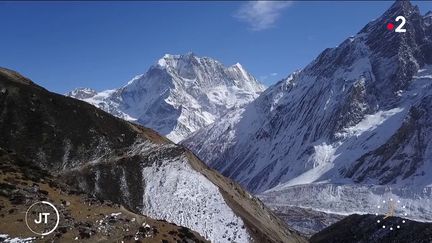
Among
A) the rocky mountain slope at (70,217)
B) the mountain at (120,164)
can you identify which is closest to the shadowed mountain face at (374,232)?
the mountain at (120,164)

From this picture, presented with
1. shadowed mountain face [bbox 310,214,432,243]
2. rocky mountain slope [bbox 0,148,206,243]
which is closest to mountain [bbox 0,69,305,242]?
rocky mountain slope [bbox 0,148,206,243]

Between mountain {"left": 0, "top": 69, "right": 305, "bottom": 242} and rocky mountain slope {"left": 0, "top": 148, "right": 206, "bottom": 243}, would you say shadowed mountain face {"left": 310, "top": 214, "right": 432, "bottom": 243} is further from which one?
rocky mountain slope {"left": 0, "top": 148, "right": 206, "bottom": 243}

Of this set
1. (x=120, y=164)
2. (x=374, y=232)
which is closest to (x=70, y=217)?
(x=120, y=164)

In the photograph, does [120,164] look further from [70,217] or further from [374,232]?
[374,232]

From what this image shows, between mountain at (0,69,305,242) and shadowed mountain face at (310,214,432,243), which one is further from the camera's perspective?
shadowed mountain face at (310,214,432,243)

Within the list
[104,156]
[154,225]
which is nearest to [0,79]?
[104,156]

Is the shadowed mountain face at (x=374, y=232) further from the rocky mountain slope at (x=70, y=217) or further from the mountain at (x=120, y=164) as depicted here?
the rocky mountain slope at (x=70, y=217)
